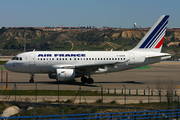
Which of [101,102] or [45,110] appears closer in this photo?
[45,110]

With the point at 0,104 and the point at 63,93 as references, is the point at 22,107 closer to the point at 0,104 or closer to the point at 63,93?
the point at 0,104

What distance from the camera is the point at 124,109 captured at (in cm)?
2600

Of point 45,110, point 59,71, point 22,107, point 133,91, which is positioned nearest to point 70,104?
point 45,110

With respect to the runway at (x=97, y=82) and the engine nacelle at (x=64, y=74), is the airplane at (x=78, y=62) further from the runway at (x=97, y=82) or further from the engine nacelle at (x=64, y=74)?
the runway at (x=97, y=82)

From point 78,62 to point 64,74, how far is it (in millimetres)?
4031

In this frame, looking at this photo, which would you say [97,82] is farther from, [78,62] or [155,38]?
[155,38]

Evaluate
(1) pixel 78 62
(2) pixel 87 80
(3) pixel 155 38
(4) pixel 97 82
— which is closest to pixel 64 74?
(1) pixel 78 62

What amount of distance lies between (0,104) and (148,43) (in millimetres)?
27767

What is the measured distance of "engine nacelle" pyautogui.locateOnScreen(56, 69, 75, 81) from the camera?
40500mm

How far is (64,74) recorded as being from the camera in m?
40.6

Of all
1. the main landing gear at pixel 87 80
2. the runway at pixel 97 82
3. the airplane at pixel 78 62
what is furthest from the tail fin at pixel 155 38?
the main landing gear at pixel 87 80

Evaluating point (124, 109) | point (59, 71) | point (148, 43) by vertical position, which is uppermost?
point (148, 43)

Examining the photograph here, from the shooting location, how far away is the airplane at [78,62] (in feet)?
136

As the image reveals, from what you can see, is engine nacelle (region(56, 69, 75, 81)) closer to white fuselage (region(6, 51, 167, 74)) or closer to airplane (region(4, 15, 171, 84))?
airplane (region(4, 15, 171, 84))
